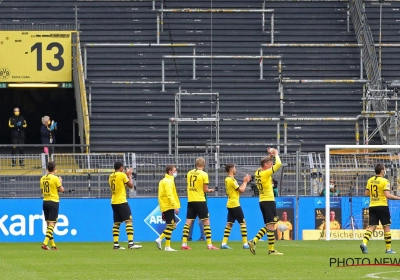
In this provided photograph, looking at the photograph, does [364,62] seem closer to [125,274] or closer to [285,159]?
[285,159]

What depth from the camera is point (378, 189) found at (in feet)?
71.7

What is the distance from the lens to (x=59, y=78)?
36.1 m

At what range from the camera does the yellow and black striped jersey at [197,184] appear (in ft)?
77.7

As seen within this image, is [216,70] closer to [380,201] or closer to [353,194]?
[353,194]

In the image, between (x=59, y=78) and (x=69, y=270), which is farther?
(x=59, y=78)

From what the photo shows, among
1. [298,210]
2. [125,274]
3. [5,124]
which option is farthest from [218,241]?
[5,124]

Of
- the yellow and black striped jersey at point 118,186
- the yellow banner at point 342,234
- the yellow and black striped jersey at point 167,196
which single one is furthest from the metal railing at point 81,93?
the yellow and black striped jersey at point 167,196

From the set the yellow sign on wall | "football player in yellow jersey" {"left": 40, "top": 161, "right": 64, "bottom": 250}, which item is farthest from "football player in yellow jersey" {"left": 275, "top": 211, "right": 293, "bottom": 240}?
the yellow sign on wall

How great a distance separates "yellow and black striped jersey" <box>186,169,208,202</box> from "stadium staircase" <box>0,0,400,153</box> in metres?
10.5

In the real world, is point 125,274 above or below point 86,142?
below

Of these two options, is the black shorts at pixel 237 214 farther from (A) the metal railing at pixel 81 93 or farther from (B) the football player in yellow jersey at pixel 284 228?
(A) the metal railing at pixel 81 93

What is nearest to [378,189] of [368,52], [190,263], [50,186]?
[190,263]

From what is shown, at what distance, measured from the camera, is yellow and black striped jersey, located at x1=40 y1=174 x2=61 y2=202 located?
78.9 feet

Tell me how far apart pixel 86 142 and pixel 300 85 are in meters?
7.55
